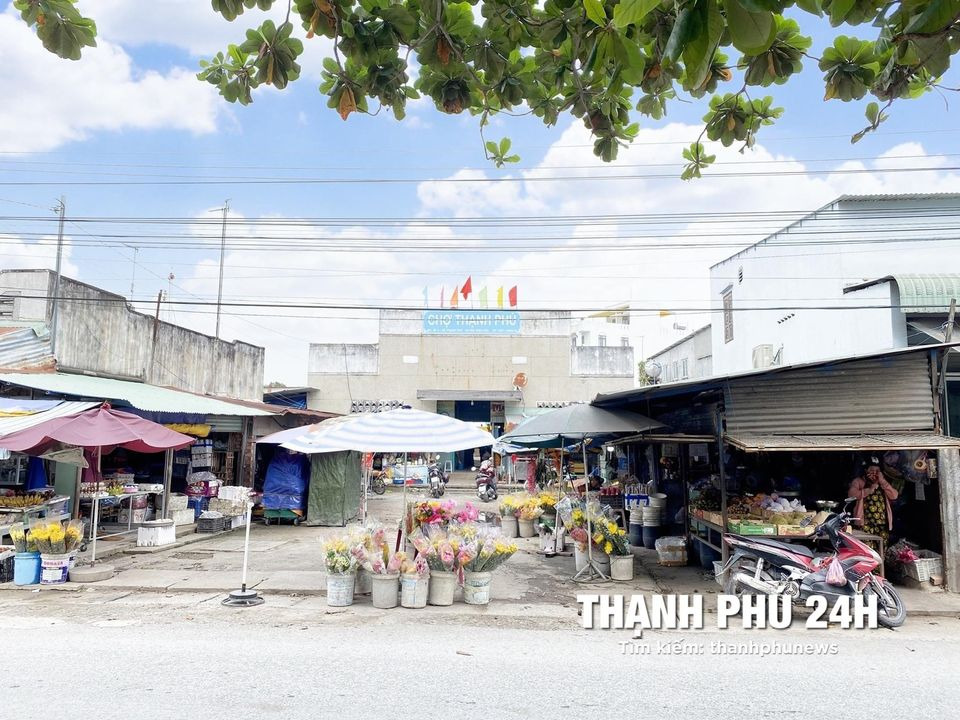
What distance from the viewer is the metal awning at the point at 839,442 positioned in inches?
329

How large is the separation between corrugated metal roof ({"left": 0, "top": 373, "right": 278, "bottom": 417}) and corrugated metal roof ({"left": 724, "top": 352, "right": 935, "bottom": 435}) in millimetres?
10715

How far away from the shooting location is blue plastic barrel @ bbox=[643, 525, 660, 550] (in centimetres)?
→ 1277

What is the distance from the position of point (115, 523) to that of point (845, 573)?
14.2m

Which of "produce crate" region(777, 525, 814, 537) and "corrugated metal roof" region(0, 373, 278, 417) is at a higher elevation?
"corrugated metal roof" region(0, 373, 278, 417)

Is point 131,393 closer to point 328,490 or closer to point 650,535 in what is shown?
point 328,490

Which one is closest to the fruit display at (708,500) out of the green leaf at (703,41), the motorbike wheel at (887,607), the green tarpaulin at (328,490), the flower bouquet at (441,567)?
the motorbike wheel at (887,607)

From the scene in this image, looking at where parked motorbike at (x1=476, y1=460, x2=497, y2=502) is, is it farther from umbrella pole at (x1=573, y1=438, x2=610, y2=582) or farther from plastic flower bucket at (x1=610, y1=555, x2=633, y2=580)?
plastic flower bucket at (x1=610, y1=555, x2=633, y2=580)

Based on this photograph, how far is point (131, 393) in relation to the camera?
560 inches

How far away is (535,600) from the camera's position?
8.89m

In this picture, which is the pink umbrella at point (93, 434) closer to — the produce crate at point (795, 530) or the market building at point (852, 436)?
the market building at point (852, 436)

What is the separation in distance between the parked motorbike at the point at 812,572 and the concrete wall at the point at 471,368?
2154 cm

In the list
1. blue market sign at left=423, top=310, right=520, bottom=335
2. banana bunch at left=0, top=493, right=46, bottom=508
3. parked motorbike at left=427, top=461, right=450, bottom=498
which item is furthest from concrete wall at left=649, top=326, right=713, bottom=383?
banana bunch at left=0, top=493, right=46, bottom=508

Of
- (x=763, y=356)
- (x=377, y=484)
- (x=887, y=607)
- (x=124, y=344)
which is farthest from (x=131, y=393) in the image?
(x=763, y=356)

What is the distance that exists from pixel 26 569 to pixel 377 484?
596 inches
